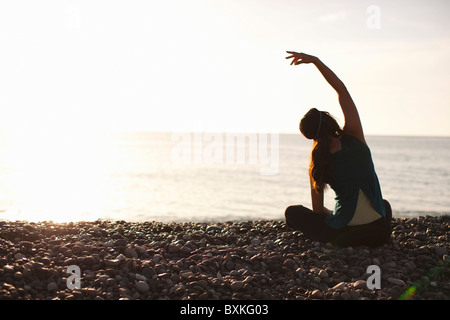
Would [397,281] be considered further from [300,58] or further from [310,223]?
[300,58]

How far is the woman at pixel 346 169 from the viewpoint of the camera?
5.56m

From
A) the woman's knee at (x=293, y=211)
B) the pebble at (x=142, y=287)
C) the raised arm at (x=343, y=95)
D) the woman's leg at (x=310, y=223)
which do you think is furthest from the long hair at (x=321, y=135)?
the pebble at (x=142, y=287)

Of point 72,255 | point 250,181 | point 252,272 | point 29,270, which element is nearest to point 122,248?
point 72,255

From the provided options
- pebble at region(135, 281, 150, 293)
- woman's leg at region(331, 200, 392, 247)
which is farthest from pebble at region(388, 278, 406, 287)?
pebble at region(135, 281, 150, 293)

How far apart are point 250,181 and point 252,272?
22030 millimetres

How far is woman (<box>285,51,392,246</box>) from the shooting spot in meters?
5.56

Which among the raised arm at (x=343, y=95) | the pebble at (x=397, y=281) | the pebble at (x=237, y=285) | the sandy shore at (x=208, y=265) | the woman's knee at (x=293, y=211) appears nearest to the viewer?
the sandy shore at (x=208, y=265)

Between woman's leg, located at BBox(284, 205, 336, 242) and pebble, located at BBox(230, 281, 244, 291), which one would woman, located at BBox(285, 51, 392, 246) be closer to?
woman's leg, located at BBox(284, 205, 336, 242)

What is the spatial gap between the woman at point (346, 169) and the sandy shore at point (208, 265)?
1.10 feet

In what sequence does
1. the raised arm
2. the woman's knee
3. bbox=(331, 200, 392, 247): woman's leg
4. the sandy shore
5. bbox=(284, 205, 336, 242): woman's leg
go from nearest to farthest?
the sandy shore
the raised arm
bbox=(331, 200, 392, 247): woman's leg
bbox=(284, 205, 336, 242): woman's leg
the woman's knee

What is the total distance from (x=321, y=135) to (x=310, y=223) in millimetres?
1497

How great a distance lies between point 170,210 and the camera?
55.3ft

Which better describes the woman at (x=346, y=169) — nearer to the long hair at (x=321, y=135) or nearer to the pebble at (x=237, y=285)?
the long hair at (x=321, y=135)

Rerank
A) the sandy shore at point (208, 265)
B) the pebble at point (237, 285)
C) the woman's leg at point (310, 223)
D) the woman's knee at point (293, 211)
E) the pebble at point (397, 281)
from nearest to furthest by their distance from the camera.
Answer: the sandy shore at point (208, 265) → the pebble at point (237, 285) → the pebble at point (397, 281) → the woman's leg at point (310, 223) → the woman's knee at point (293, 211)
